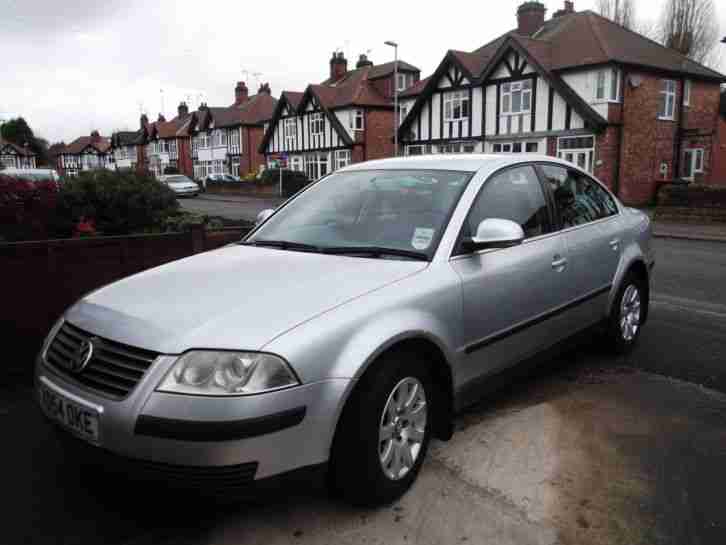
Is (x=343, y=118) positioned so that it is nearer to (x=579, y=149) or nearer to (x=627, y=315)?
(x=579, y=149)

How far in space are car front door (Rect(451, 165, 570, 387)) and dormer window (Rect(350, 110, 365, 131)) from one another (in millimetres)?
41040

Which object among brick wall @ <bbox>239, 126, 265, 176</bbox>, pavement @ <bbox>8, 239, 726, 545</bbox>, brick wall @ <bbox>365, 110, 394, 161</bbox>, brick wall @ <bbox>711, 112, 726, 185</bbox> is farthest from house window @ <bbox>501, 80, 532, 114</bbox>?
brick wall @ <bbox>239, 126, 265, 176</bbox>

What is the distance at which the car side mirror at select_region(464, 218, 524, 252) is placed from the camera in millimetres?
3543

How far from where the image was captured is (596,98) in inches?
1118

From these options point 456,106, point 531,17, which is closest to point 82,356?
point 456,106

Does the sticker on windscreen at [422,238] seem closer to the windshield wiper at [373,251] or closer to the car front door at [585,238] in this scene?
the windshield wiper at [373,251]

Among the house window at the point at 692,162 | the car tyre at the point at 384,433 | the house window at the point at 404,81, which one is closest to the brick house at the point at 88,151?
the house window at the point at 404,81

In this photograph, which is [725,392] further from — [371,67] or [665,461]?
[371,67]

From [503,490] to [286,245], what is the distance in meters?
1.88

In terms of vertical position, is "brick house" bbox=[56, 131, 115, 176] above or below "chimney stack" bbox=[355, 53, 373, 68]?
below

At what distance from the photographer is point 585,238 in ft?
15.5

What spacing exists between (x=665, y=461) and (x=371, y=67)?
157 feet

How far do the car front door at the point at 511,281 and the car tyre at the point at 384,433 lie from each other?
0.45 m

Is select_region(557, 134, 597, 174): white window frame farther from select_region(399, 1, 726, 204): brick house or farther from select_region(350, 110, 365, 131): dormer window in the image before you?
select_region(350, 110, 365, 131): dormer window
